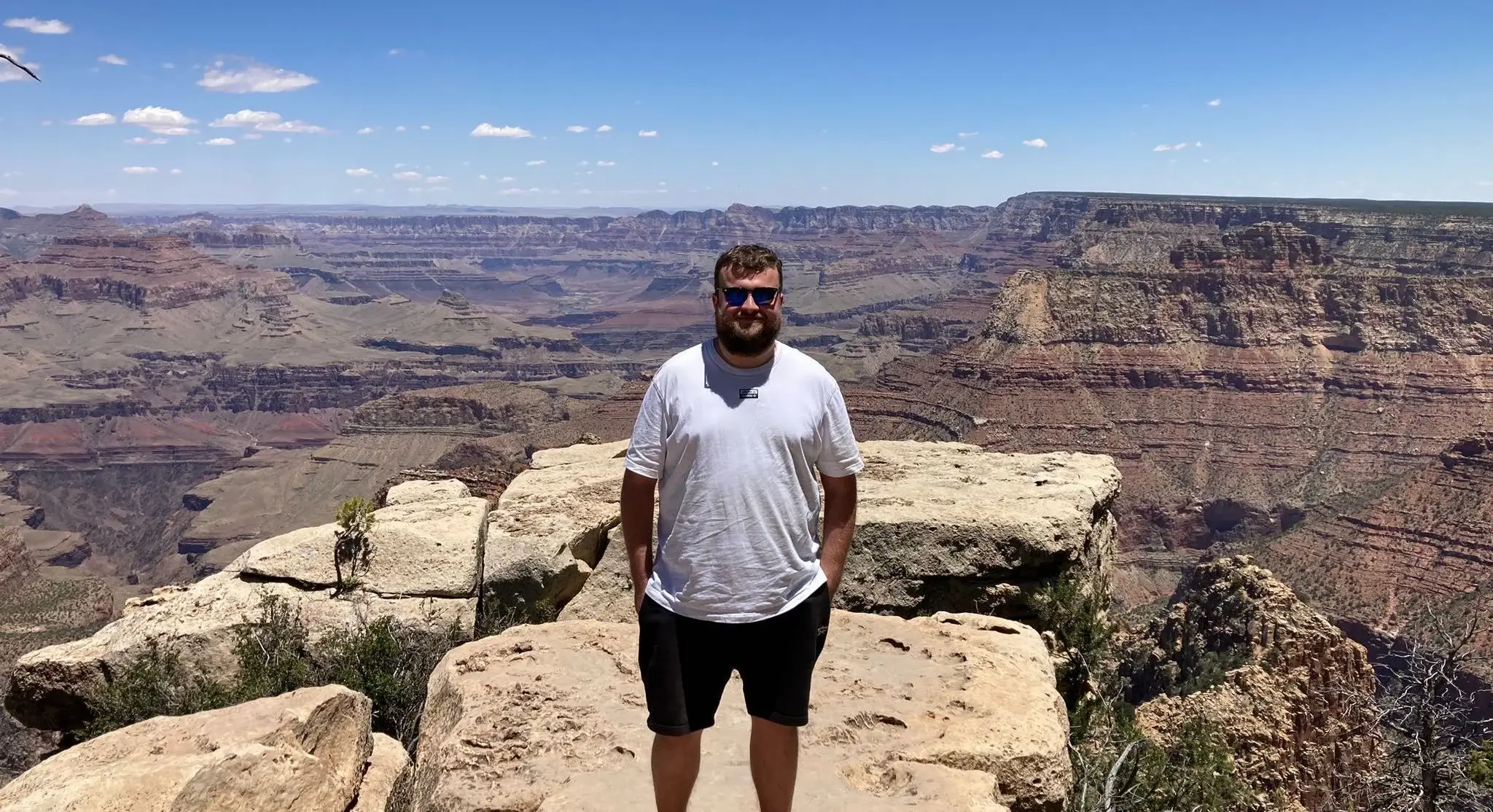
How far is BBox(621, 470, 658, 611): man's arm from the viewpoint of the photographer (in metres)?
4.85

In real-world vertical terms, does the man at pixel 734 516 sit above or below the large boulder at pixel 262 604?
above

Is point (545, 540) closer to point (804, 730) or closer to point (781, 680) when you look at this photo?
point (804, 730)

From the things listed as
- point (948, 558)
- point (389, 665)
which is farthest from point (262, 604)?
point (948, 558)

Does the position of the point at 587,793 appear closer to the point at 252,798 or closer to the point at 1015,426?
the point at 252,798

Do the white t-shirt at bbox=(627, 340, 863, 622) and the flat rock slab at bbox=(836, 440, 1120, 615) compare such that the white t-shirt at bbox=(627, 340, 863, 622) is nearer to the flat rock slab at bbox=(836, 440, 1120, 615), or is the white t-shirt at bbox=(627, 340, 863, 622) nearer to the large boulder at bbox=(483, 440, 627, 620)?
the flat rock slab at bbox=(836, 440, 1120, 615)

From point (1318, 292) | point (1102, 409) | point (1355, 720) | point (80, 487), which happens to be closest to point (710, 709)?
point (1355, 720)

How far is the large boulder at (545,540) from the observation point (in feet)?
36.4

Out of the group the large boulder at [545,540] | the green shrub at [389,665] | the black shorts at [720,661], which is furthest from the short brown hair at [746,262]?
the large boulder at [545,540]

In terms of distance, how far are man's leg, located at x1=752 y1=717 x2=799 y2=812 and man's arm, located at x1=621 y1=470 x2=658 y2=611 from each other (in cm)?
89

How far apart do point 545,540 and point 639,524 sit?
6847 millimetres

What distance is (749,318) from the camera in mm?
4680

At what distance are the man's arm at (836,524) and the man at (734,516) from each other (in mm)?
38

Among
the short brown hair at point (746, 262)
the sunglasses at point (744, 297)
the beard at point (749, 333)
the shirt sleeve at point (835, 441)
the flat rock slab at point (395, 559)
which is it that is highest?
the short brown hair at point (746, 262)

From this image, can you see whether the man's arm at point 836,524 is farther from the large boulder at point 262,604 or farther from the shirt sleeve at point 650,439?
the large boulder at point 262,604
